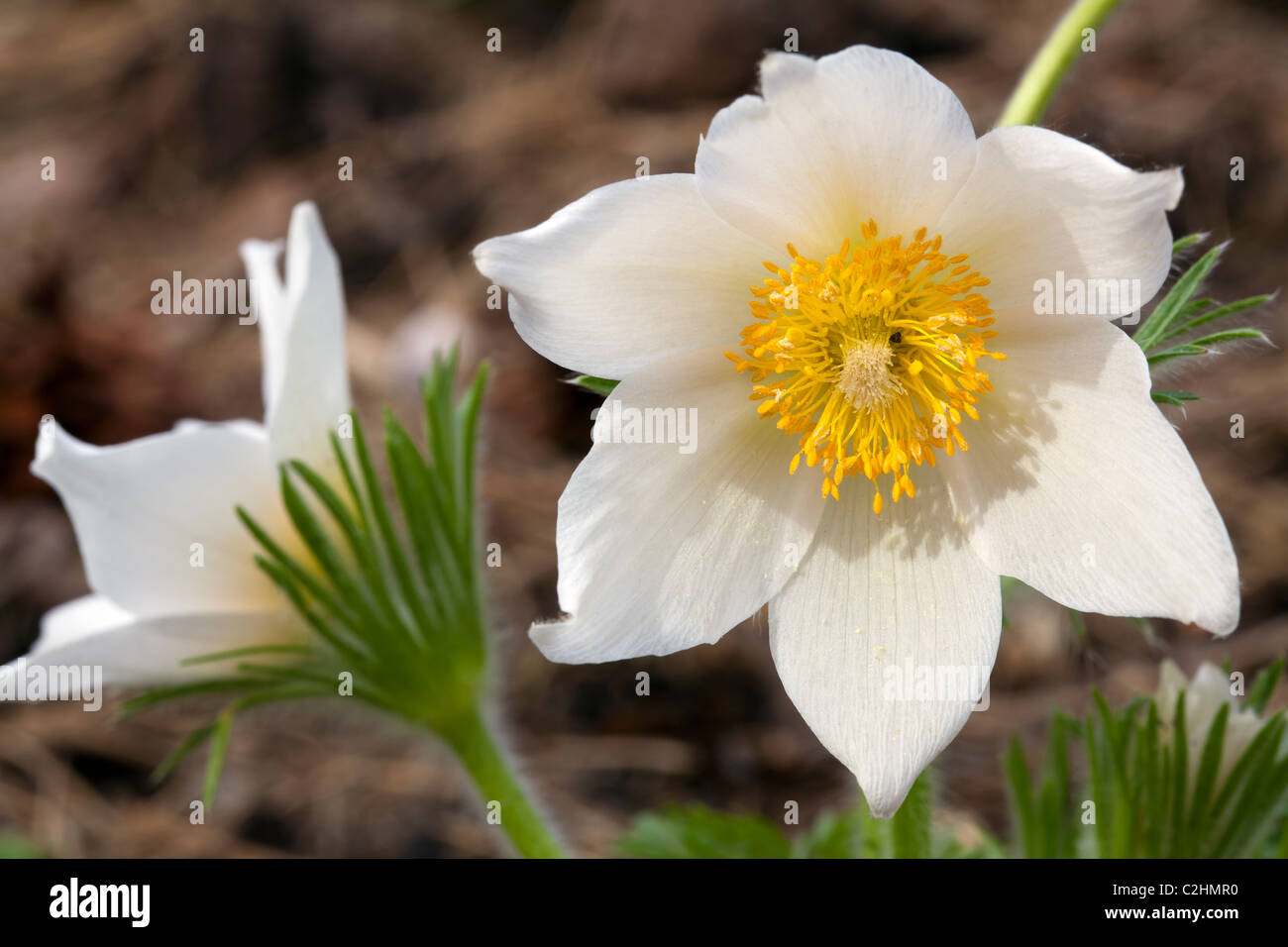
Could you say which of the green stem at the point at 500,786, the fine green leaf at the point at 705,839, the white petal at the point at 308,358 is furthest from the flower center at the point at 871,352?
the fine green leaf at the point at 705,839

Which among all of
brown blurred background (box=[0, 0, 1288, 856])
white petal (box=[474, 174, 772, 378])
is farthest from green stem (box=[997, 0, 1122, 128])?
brown blurred background (box=[0, 0, 1288, 856])

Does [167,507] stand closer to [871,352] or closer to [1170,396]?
[871,352]

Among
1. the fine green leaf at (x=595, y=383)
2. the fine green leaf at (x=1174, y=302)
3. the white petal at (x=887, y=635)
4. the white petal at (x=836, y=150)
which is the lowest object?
the white petal at (x=887, y=635)

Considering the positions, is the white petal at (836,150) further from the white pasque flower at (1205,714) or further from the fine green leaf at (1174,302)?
the white pasque flower at (1205,714)

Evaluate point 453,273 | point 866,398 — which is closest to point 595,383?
point 866,398

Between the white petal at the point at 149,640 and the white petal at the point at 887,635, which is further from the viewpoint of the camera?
the white petal at the point at 149,640
